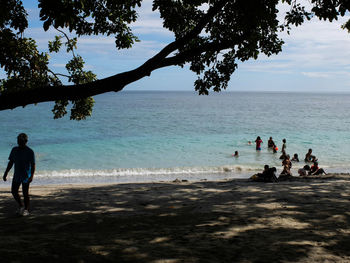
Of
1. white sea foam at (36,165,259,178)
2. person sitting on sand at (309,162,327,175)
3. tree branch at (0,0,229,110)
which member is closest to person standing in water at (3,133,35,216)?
tree branch at (0,0,229,110)

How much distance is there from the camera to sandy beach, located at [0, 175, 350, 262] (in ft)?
16.4

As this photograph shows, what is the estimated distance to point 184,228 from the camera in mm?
6406

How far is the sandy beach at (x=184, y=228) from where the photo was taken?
16.4 ft

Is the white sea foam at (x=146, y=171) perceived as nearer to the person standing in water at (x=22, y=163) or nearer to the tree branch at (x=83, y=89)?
the person standing in water at (x=22, y=163)

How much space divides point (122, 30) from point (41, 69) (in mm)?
3215

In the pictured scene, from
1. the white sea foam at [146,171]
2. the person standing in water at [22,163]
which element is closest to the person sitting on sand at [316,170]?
the white sea foam at [146,171]

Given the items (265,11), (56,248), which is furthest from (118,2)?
(56,248)

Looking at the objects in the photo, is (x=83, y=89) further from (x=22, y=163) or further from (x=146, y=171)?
(x=146, y=171)

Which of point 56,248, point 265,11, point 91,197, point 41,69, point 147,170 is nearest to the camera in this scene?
point 56,248

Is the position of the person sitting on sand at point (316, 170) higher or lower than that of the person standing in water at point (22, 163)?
lower

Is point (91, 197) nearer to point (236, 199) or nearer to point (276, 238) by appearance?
point (236, 199)

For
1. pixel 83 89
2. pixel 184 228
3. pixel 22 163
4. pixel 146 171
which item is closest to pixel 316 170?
pixel 146 171

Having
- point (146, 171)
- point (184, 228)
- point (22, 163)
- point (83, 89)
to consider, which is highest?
point (83, 89)

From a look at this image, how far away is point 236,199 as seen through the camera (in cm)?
909
